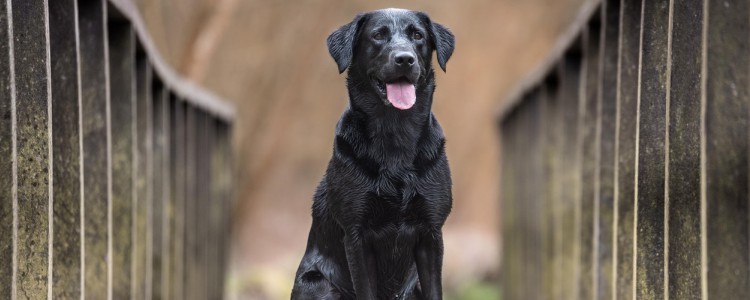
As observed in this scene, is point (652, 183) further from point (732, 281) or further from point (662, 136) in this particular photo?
point (732, 281)

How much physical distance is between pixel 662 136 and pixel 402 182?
1.67m

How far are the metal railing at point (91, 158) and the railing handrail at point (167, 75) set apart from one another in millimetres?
21

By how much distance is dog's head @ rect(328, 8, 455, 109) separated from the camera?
450cm

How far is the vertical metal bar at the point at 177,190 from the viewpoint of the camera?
1079 cm

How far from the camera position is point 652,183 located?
19.2ft

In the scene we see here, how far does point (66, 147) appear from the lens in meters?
6.48

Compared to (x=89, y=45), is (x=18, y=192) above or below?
below

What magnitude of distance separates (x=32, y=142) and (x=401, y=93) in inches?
66.9

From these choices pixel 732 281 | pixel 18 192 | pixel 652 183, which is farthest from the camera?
pixel 652 183

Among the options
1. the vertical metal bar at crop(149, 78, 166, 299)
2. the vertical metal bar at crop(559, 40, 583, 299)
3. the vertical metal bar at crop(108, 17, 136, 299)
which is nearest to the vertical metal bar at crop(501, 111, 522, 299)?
the vertical metal bar at crop(559, 40, 583, 299)

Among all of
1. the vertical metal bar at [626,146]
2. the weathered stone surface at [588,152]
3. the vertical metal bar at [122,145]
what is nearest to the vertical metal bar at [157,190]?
the vertical metal bar at [122,145]

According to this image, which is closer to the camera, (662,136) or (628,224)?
(662,136)

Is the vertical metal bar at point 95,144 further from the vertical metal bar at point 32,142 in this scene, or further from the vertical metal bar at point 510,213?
the vertical metal bar at point 510,213

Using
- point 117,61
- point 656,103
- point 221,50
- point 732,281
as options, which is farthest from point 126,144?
point 221,50
